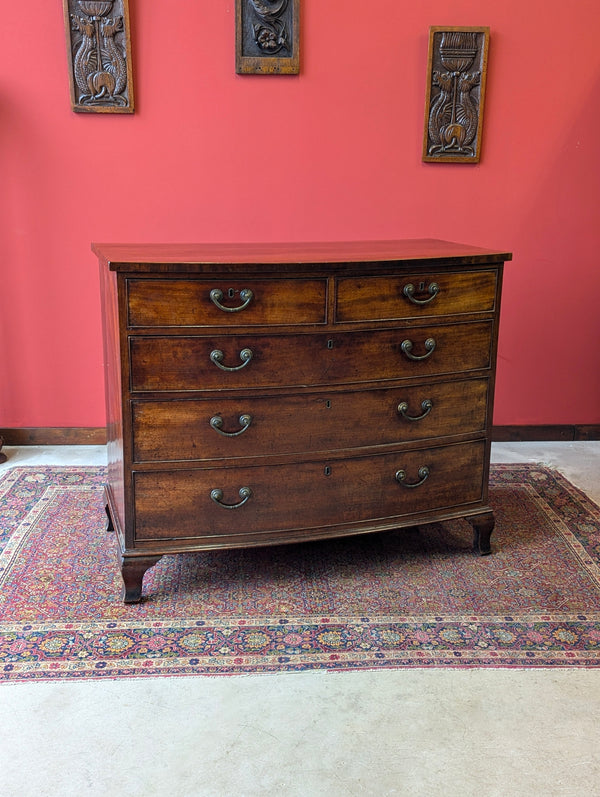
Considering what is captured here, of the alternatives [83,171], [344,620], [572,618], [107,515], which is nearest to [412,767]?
[344,620]

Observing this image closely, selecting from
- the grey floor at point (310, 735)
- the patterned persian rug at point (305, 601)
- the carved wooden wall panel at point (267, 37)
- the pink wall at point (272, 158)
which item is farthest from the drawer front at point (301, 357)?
the carved wooden wall panel at point (267, 37)

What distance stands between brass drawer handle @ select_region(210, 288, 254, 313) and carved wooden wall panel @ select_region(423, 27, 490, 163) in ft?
5.22

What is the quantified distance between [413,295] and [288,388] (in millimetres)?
456

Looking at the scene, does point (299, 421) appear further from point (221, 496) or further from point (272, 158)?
point (272, 158)

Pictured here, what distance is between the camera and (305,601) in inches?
95.9

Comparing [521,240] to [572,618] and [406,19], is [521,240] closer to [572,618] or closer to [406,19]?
[406,19]

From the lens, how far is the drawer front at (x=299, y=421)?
2.31 meters

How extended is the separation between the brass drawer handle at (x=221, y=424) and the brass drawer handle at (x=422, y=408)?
0.47 metres

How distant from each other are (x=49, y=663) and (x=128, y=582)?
342 mm

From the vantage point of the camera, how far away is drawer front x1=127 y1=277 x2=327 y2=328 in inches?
87.1

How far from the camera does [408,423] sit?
8.32 feet

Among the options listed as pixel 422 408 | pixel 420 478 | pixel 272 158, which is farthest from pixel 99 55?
pixel 420 478

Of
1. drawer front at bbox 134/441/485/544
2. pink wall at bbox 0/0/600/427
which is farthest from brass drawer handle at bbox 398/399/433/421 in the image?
pink wall at bbox 0/0/600/427

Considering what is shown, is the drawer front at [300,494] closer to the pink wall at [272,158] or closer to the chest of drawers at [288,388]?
the chest of drawers at [288,388]
